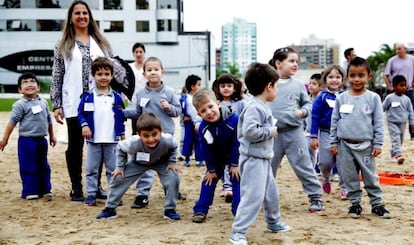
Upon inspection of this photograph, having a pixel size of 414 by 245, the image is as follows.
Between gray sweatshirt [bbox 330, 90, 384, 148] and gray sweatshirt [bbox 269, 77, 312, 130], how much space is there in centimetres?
40

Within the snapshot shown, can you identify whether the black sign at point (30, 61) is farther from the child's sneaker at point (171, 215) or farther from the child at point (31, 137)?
the child's sneaker at point (171, 215)

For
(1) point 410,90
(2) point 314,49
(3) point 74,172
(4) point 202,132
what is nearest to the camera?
(4) point 202,132

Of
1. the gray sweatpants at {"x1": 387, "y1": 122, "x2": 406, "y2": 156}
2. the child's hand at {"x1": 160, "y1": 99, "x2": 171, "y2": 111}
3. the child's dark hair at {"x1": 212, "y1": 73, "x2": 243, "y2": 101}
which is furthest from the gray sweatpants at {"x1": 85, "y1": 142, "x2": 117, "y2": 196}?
the gray sweatpants at {"x1": 387, "y1": 122, "x2": 406, "y2": 156}

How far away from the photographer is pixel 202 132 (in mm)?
5703

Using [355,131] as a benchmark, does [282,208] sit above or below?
below

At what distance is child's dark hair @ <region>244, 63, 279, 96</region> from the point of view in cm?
495

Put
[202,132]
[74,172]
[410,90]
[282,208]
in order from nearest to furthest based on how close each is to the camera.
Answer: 1. [202,132]
2. [282,208]
3. [74,172]
4. [410,90]

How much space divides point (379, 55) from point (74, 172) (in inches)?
2334

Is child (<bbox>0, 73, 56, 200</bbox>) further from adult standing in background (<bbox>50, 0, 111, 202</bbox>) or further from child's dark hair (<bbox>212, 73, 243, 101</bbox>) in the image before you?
child's dark hair (<bbox>212, 73, 243, 101</bbox>)

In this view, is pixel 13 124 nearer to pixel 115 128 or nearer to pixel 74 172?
pixel 74 172

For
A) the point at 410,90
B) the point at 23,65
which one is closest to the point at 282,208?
the point at 410,90

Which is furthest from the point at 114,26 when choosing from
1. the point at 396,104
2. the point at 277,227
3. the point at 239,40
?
the point at 239,40

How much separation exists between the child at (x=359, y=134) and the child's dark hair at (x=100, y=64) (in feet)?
7.99

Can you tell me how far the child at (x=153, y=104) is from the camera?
262 inches
